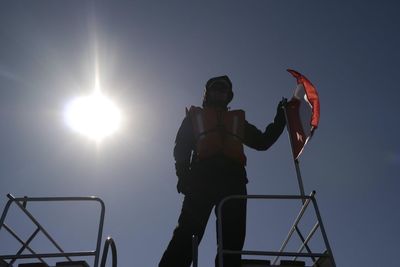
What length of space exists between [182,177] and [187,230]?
670 mm

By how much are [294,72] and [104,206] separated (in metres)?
3.35

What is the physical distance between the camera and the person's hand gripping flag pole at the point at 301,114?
16.7ft

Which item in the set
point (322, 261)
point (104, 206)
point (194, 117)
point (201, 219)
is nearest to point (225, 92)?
point (194, 117)

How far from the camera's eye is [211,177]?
462cm

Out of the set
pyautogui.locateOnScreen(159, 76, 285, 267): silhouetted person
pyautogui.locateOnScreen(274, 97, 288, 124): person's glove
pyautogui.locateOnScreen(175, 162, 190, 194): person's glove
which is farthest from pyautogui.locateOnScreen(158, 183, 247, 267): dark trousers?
pyautogui.locateOnScreen(274, 97, 288, 124): person's glove

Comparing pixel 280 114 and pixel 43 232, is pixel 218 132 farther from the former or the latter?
pixel 43 232

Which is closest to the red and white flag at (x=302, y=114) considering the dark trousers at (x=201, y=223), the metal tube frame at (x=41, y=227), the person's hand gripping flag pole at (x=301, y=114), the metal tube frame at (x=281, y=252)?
the person's hand gripping flag pole at (x=301, y=114)

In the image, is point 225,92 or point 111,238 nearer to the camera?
point 111,238

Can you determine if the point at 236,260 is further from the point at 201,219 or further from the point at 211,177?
the point at 211,177

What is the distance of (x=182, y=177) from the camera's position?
4.74 metres

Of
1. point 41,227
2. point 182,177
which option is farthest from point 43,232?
point 182,177

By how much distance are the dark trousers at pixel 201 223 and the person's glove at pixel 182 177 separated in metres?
0.10

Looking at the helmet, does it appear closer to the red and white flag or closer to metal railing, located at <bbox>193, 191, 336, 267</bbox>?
the red and white flag

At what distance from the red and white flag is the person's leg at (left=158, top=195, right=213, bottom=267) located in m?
1.37
